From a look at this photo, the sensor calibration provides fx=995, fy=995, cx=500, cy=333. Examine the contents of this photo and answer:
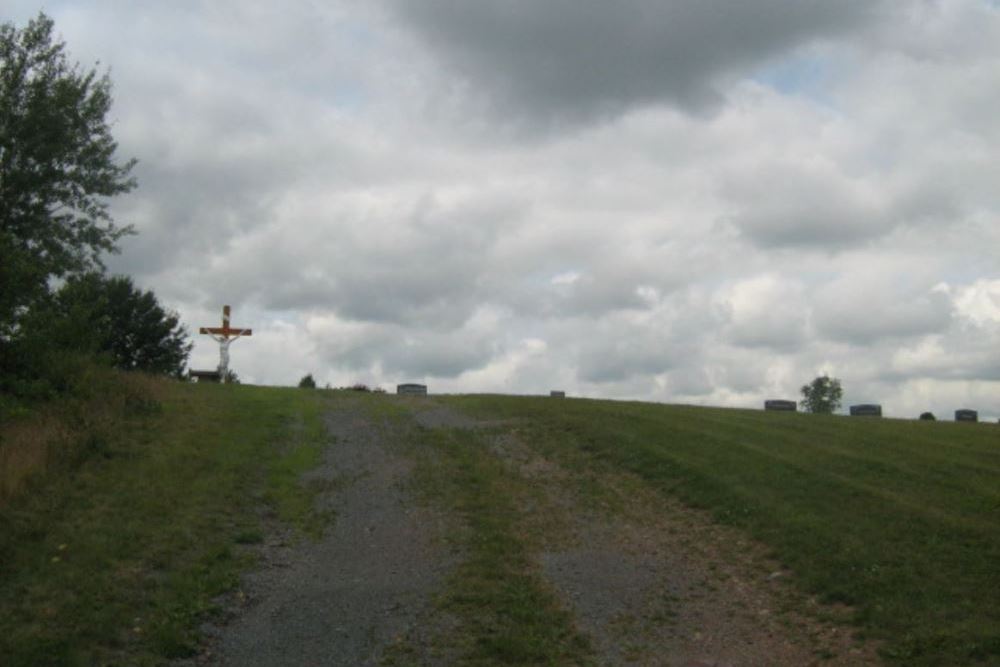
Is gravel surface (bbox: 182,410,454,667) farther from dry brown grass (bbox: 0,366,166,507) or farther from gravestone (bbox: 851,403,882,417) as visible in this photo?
gravestone (bbox: 851,403,882,417)

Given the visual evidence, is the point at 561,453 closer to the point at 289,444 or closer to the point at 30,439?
the point at 289,444

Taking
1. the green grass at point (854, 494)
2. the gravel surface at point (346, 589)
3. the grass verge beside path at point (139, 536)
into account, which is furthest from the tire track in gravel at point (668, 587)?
the grass verge beside path at point (139, 536)

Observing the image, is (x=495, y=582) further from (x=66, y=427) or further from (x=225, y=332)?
(x=225, y=332)

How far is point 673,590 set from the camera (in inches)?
472

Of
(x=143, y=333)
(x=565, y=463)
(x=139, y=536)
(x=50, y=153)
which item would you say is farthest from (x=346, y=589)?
(x=143, y=333)

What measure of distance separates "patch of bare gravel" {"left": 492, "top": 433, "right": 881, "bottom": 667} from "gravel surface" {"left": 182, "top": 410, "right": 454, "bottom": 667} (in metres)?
1.82

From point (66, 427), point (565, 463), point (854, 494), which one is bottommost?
point (854, 494)

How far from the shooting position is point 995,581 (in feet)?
36.3

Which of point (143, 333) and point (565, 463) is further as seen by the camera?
point (143, 333)

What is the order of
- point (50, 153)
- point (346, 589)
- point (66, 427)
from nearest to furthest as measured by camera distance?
point (346, 589) → point (66, 427) → point (50, 153)

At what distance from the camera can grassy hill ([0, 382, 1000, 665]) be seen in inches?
390

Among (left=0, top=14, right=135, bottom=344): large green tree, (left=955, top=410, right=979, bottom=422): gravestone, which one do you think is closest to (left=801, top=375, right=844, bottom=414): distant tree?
(left=955, top=410, right=979, bottom=422): gravestone

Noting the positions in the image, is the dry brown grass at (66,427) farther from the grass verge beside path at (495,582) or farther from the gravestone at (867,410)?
the gravestone at (867,410)

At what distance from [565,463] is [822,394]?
5647cm
